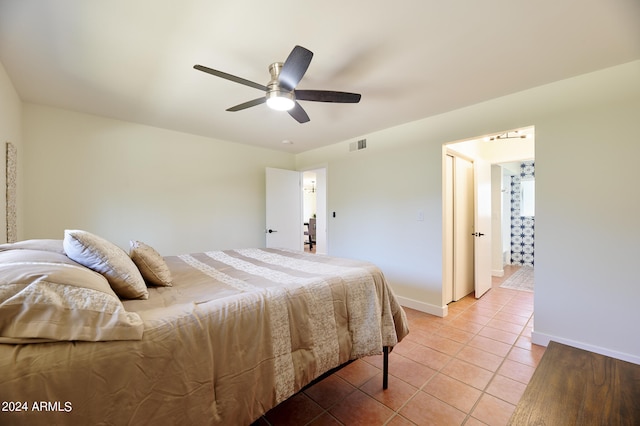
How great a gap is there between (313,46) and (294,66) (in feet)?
1.21

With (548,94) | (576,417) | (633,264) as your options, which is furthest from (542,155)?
(576,417)

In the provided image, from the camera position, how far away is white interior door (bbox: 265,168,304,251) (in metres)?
4.40

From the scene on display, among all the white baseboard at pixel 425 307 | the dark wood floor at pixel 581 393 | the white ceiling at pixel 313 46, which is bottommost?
the white baseboard at pixel 425 307

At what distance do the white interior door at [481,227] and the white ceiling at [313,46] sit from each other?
1.39m

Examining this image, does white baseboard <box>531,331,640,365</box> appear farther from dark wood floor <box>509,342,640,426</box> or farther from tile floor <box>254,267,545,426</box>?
dark wood floor <box>509,342,640,426</box>

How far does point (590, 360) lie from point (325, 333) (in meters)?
1.13

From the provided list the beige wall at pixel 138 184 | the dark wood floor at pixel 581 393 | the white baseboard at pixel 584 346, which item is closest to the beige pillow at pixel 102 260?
the dark wood floor at pixel 581 393

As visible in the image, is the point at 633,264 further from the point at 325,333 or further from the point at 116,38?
the point at 116,38

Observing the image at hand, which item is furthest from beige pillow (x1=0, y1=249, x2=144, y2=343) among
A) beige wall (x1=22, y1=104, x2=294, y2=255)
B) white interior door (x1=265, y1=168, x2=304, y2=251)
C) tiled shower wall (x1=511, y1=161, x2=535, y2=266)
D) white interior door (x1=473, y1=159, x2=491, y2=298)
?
tiled shower wall (x1=511, y1=161, x2=535, y2=266)

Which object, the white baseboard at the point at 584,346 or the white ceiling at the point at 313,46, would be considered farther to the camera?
the white baseboard at the point at 584,346

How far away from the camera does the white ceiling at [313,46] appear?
56.8 inches

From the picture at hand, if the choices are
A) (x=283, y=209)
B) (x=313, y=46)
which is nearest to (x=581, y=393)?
(x=313, y=46)

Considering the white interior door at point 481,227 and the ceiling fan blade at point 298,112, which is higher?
the ceiling fan blade at point 298,112

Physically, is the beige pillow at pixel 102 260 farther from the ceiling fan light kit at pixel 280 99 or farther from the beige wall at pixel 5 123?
the beige wall at pixel 5 123
